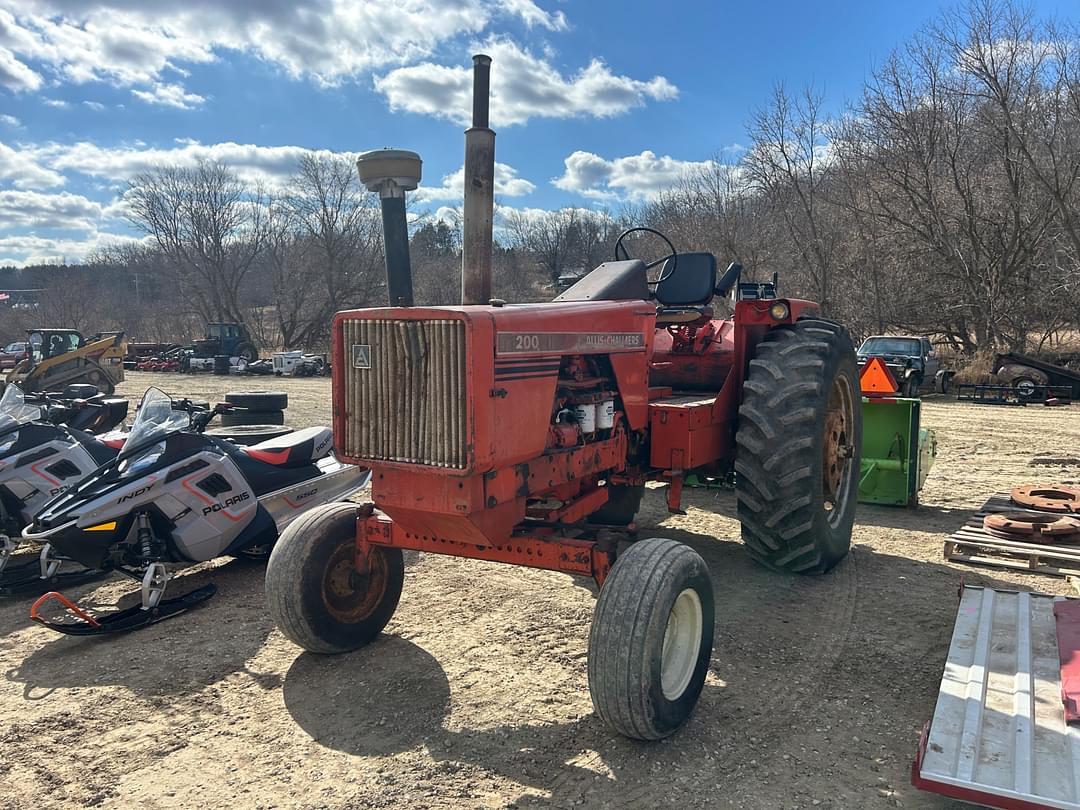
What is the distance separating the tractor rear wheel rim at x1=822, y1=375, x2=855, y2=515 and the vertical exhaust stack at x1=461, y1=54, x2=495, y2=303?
2.48 meters

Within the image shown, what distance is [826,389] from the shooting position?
4.35m

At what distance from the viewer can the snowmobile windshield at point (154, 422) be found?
463 centimetres

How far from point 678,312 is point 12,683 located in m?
4.13

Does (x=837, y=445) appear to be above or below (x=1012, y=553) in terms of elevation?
above

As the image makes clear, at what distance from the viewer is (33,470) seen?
17.4 ft

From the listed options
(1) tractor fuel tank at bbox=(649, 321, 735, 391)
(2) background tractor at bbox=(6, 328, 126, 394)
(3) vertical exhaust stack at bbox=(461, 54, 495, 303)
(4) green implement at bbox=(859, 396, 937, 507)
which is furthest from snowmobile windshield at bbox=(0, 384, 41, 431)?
(2) background tractor at bbox=(6, 328, 126, 394)

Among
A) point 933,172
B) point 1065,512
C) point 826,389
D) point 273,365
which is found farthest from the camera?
point 273,365

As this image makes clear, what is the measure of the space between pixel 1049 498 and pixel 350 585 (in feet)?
17.2

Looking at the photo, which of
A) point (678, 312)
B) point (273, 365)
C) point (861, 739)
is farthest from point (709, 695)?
point (273, 365)

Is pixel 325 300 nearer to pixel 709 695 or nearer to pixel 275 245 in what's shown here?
pixel 275 245

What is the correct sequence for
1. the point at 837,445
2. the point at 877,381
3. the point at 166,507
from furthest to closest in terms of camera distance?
the point at 877,381 → the point at 837,445 → the point at 166,507

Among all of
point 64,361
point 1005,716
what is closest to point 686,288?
point 1005,716

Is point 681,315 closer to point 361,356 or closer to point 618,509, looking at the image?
point 618,509

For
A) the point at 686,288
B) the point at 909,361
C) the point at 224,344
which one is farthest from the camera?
the point at 224,344
